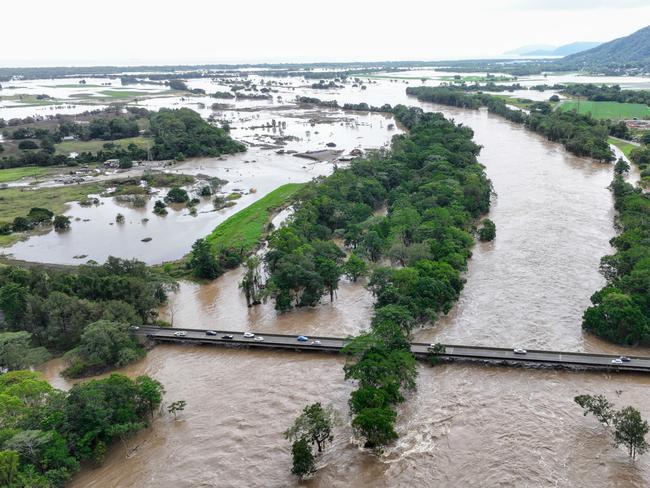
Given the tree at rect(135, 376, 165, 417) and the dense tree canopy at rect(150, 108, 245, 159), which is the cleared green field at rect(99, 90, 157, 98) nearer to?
the dense tree canopy at rect(150, 108, 245, 159)

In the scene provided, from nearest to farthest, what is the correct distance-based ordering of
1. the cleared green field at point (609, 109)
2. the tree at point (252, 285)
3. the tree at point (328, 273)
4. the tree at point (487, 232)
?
the tree at point (328, 273), the tree at point (252, 285), the tree at point (487, 232), the cleared green field at point (609, 109)

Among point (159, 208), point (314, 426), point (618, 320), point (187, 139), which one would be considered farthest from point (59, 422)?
point (187, 139)

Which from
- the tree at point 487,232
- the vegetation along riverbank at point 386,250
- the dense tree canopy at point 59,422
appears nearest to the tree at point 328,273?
the vegetation along riverbank at point 386,250

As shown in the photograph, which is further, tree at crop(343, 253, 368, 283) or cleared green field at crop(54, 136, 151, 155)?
cleared green field at crop(54, 136, 151, 155)

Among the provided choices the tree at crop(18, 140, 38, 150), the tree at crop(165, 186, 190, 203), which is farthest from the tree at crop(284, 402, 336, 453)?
the tree at crop(18, 140, 38, 150)

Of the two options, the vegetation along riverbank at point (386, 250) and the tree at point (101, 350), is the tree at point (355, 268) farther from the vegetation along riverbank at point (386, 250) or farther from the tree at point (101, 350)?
the tree at point (101, 350)
